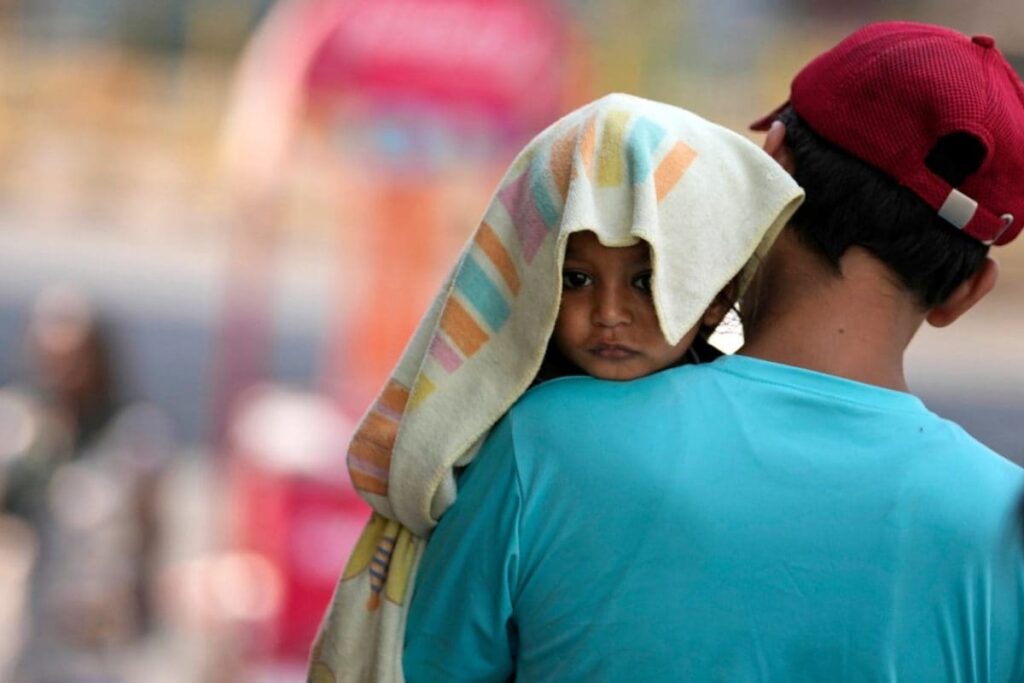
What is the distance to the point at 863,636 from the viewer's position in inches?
54.1

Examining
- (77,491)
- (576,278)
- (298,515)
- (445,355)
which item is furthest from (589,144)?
(77,491)

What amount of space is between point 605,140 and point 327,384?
380cm

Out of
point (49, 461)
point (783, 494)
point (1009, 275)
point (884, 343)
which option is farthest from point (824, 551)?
point (1009, 275)

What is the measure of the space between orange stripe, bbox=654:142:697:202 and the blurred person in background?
3.39 m

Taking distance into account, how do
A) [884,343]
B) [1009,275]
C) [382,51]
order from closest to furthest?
[884,343]
[382,51]
[1009,275]

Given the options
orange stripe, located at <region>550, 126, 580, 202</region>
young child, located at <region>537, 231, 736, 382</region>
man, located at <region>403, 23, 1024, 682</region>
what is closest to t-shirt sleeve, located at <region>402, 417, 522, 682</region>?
man, located at <region>403, 23, 1024, 682</region>

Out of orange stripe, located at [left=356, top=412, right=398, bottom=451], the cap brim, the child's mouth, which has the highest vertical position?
the cap brim

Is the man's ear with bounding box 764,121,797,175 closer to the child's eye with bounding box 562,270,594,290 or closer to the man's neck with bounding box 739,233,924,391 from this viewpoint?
the man's neck with bounding box 739,233,924,391

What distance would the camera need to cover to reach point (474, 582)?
147cm

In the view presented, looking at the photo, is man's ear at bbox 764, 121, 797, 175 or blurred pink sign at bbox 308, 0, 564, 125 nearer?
man's ear at bbox 764, 121, 797, 175

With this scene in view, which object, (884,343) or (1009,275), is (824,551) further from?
(1009,275)

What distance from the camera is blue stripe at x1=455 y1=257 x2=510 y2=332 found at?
153 cm

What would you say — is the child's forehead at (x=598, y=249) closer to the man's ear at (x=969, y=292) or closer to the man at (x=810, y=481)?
the man at (x=810, y=481)

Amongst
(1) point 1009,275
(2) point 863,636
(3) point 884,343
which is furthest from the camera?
(1) point 1009,275
